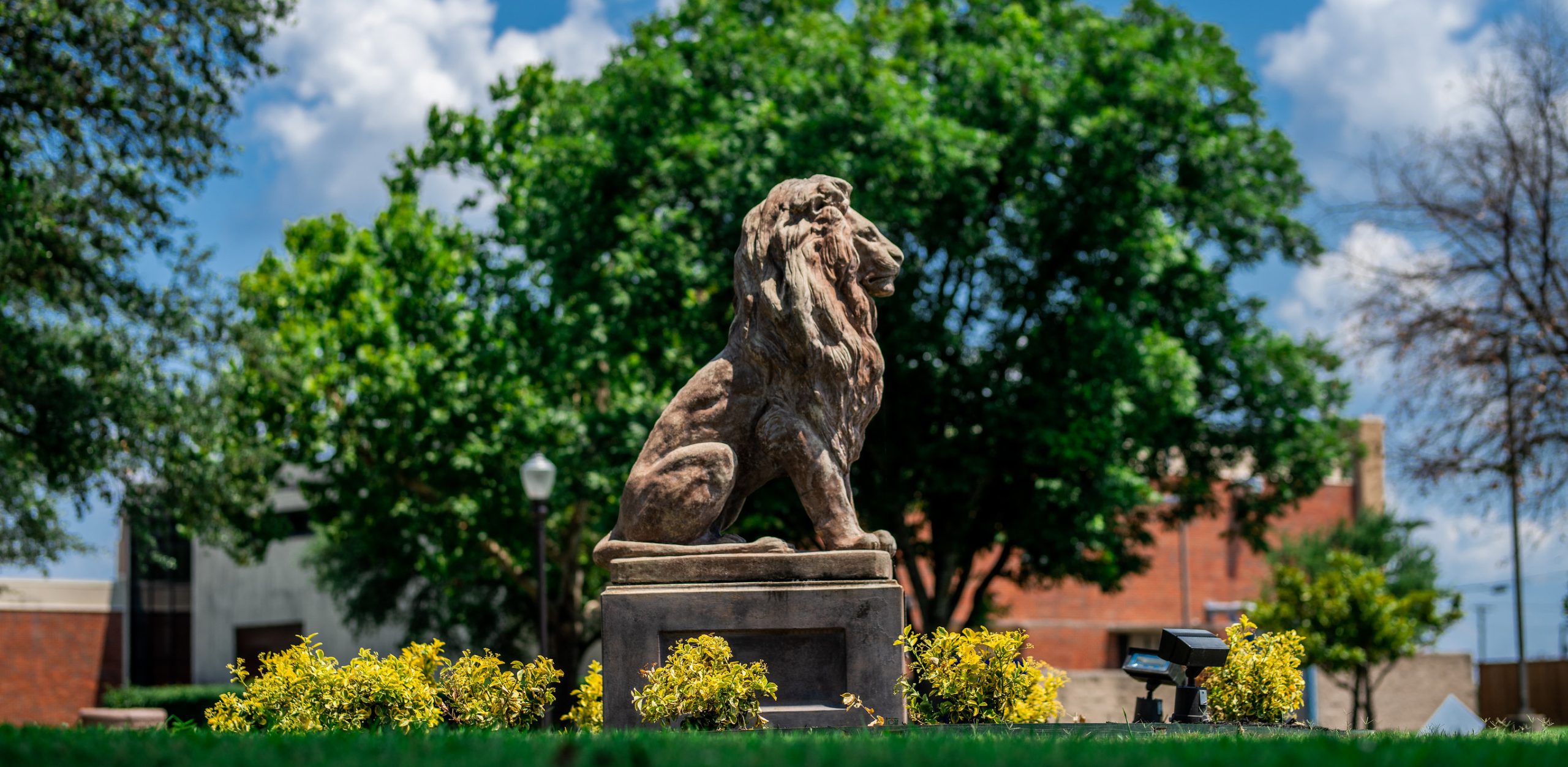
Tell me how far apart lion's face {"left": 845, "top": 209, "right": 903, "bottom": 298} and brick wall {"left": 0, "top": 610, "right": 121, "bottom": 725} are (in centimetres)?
3251

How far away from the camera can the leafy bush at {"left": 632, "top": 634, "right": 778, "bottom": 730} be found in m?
7.59

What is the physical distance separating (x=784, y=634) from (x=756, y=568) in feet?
1.34

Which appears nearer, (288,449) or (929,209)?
(929,209)

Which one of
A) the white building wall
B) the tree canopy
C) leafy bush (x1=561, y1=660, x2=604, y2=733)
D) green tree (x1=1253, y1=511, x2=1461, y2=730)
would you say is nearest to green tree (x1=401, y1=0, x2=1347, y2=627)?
the tree canopy

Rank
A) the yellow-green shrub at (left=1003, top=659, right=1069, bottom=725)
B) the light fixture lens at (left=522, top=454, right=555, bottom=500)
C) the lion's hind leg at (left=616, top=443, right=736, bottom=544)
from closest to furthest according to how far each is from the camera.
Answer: the yellow-green shrub at (left=1003, top=659, right=1069, bottom=725) → the lion's hind leg at (left=616, top=443, right=736, bottom=544) → the light fixture lens at (left=522, top=454, right=555, bottom=500)

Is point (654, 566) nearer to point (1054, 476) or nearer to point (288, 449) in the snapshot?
point (1054, 476)

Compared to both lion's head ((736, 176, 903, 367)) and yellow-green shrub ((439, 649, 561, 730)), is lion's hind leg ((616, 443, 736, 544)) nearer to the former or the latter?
lion's head ((736, 176, 903, 367))

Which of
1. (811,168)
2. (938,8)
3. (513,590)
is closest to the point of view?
(811,168)

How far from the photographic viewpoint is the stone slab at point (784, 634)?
323 inches

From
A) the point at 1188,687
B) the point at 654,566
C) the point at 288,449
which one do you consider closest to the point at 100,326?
the point at 288,449

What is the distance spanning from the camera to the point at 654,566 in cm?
851

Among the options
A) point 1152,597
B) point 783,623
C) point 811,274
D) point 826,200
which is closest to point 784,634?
point 783,623

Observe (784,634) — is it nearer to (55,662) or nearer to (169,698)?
(169,698)

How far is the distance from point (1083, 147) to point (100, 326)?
12.7 meters
